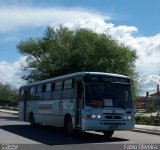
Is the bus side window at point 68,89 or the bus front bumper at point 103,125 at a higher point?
the bus side window at point 68,89

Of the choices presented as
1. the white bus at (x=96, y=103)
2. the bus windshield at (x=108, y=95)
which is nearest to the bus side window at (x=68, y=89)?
the white bus at (x=96, y=103)

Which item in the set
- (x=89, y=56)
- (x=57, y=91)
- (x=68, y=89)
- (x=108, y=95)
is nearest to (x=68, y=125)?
(x=68, y=89)

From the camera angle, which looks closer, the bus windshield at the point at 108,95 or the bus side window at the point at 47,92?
the bus windshield at the point at 108,95

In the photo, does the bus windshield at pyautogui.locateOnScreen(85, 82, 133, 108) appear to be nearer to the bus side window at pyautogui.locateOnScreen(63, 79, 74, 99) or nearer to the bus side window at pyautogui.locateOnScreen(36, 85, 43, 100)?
the bus side window at pyautogui.locateOnScreen(63, 79, 74, 99)

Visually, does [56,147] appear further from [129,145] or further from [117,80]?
[117,80]

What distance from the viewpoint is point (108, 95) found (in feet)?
67.9

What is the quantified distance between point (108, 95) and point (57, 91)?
497cm

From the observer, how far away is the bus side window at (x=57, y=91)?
24559 millimetres

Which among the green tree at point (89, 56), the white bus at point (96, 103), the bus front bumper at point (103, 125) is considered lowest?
the bus front bumper at point (103, 125)

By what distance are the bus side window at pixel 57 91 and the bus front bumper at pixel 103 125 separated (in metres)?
4.52

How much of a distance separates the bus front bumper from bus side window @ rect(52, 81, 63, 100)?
4.52 m

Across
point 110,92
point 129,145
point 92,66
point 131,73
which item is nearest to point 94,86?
point 110,92

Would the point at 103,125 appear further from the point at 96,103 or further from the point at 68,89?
the point at 68,89

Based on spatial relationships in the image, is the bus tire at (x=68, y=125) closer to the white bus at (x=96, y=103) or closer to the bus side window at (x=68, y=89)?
the white bus at (x=96, y=103)
